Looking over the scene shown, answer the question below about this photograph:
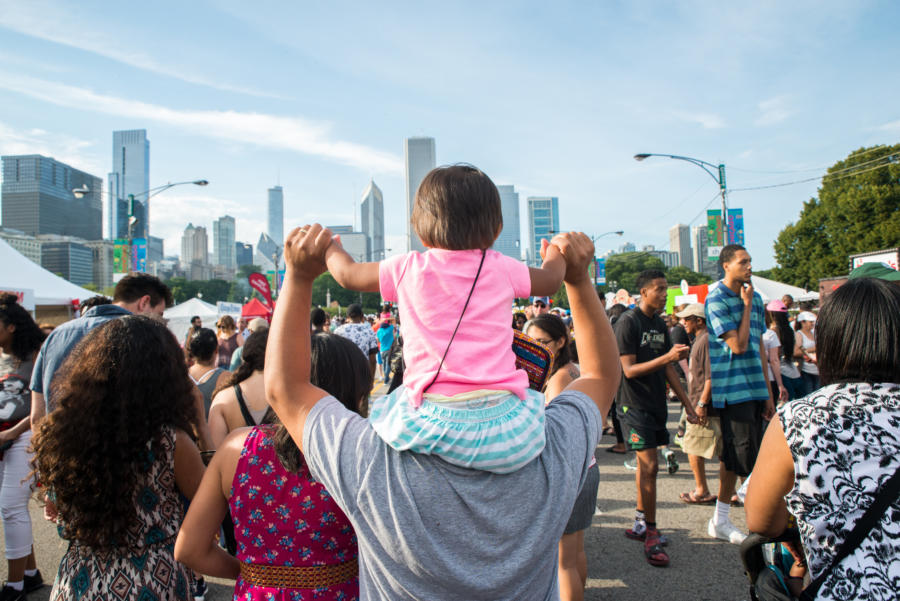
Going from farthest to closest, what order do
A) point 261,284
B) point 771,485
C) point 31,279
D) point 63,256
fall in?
point 63,256
point 31,279
point 261,284
point 771,485

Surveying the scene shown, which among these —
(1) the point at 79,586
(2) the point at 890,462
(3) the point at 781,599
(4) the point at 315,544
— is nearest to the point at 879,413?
(2) the point at 890,462

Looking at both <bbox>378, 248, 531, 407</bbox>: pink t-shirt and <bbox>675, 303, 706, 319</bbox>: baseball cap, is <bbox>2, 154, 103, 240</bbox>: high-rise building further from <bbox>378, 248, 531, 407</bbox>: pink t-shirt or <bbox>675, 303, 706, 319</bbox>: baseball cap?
<bbox>378, 248, 531, 407</bbox>: pink t-shirt

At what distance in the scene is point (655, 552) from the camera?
4176 millimetres

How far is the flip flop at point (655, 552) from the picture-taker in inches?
162

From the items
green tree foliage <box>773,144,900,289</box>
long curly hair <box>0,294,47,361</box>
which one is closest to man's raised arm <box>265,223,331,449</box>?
long curly hair <box>0,294,47,361</box>

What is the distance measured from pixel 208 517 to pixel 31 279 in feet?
51.4

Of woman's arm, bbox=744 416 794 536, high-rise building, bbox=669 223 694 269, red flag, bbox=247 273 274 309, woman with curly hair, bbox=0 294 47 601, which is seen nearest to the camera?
woman's arm, bbox=744 416 794 536

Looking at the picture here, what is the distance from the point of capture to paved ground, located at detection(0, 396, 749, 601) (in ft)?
12.4

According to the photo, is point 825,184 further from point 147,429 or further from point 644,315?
point 147,429

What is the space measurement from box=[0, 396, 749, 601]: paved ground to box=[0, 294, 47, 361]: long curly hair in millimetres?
1841

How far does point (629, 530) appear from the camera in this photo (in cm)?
473

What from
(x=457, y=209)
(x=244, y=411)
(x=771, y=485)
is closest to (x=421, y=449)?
(x=457, y=209)

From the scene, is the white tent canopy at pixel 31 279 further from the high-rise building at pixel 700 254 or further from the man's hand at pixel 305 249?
the high-rise building at pixel 700 254

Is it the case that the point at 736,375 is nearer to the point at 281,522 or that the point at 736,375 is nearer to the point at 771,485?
the point at 771,485
